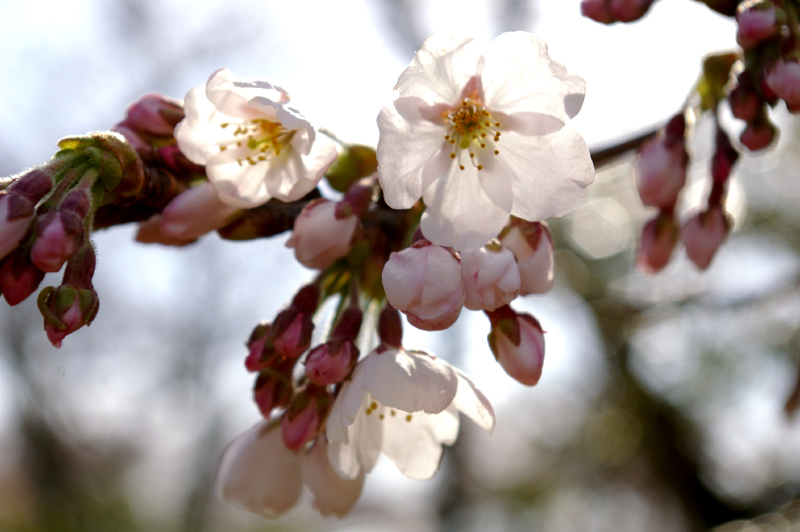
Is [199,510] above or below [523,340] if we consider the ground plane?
below

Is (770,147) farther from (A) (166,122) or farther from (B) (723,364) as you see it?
(B) (723,364)

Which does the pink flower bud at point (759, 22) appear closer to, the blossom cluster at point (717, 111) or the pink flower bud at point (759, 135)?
the blossom cluster at point (717, 111)

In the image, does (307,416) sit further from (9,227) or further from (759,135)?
(759,135)

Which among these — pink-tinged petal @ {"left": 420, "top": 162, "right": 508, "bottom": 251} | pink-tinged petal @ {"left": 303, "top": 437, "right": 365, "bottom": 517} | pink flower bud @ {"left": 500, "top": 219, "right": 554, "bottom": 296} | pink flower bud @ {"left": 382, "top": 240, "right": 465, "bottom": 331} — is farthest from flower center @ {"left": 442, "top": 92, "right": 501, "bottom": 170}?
pink-tinged petal @ {"left": 303, "top": 437, "right": 365, "bottom": 517}

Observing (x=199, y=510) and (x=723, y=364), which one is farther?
(x=199, y=510)

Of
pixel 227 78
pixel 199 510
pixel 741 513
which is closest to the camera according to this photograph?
pixel 227 78

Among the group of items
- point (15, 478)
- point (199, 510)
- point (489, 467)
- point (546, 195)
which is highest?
point (546, 195)

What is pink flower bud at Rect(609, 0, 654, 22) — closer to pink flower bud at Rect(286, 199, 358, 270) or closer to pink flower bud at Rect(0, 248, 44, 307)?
pink flower bud at Rect(286, 199, 358, 270)

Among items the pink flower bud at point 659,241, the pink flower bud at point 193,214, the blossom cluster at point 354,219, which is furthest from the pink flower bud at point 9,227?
the pink flower bud at point 659,241

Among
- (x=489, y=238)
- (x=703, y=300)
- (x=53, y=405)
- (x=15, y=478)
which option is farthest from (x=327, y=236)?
(x=15, y=478)
